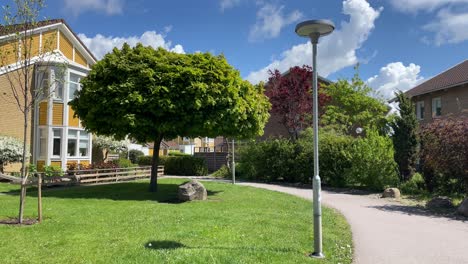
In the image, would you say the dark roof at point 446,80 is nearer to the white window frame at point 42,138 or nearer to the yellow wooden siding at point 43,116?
the yellow wooden siding at point 43,116

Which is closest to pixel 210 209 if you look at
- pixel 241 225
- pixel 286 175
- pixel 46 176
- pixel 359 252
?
pixel 241 225

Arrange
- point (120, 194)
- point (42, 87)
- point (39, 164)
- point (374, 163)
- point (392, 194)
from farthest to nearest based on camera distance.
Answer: point (39, 164), point (374, 163), point (392, 194), point (120, 194), point (42, 87)

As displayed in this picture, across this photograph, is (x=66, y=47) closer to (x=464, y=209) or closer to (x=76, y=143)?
(x=76, y=143)

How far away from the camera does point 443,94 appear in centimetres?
3058

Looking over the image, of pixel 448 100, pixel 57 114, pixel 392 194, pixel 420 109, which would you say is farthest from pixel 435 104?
pixel 57 114

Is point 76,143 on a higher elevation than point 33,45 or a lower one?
lower

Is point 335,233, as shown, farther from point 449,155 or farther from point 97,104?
point 97,104

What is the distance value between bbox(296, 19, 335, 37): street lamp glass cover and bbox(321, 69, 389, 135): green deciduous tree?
26.2m

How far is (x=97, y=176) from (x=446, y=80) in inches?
1009

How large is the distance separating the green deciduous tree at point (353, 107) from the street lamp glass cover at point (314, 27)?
26155 millimetres

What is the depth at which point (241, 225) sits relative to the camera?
30.1 ft

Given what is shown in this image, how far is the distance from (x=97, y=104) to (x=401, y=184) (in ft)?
44.7

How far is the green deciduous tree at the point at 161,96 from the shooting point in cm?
1448

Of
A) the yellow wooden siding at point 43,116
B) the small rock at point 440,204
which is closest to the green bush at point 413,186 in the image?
the small rock at point 440,204
